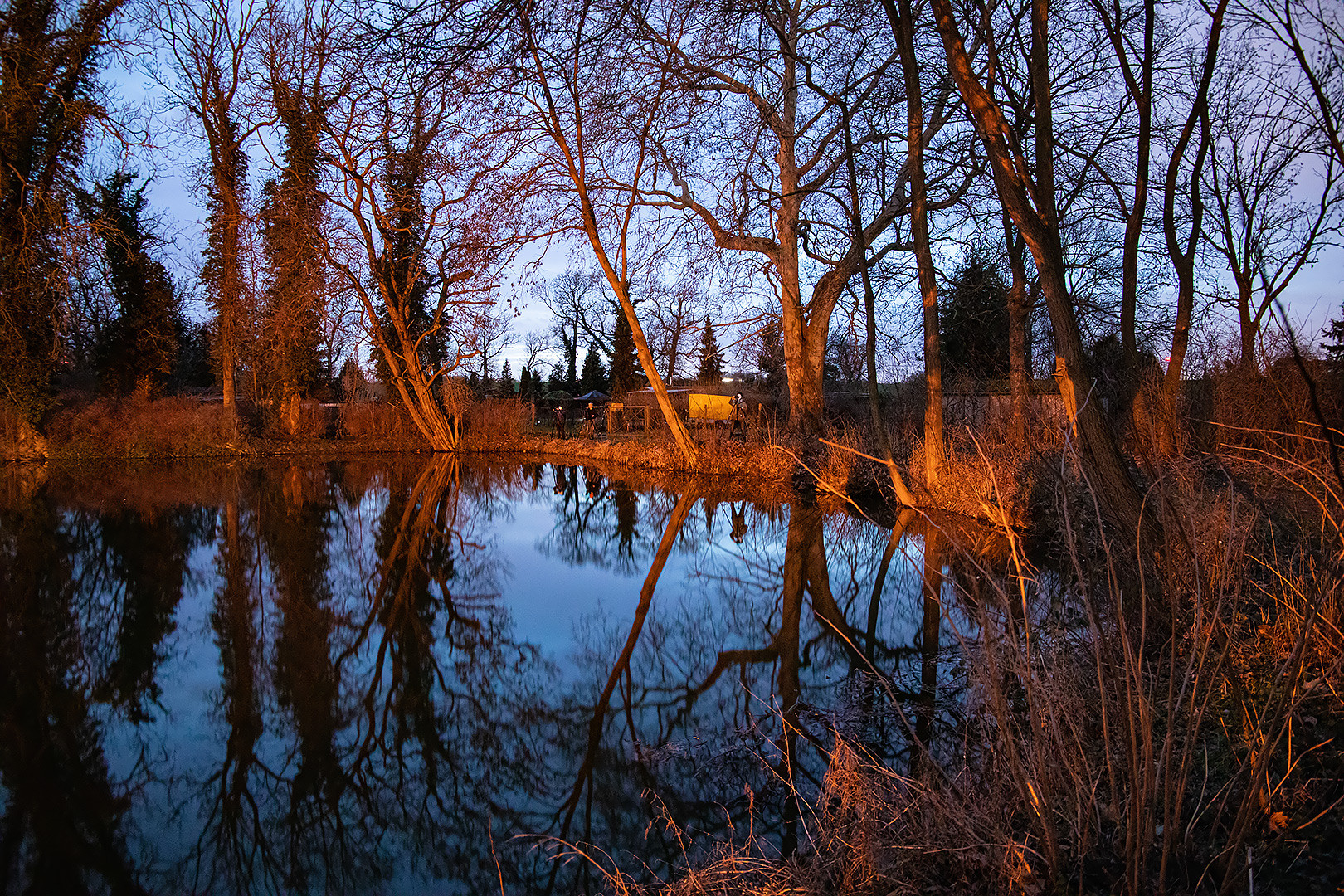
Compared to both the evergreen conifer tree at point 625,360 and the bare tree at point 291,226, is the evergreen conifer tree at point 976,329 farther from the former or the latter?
the evergreen conifer tree at point 625,360

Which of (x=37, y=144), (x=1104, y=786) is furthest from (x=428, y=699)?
(x=37, y=144)

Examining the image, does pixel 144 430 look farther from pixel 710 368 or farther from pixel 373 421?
pixel 710 368

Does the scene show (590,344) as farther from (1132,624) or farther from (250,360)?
(1132,624)

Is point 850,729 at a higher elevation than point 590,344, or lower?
lower

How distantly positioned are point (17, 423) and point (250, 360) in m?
7.09

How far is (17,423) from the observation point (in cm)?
1819

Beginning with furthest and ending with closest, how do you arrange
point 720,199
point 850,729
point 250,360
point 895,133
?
point 250,360
point 720,199
point 895,133
point 850,729

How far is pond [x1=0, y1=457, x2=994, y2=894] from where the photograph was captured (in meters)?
2.91

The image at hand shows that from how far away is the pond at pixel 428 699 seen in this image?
2906 mm

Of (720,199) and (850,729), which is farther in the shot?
(720,199)

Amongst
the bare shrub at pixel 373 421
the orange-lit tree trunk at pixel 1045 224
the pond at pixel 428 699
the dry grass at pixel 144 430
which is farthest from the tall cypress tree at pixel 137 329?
the orange-lit tree trunk at pixel 1045 224

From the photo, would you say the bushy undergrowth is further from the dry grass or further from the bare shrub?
the bare shrub

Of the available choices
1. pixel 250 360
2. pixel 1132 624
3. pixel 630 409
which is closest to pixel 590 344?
pixel 630 409

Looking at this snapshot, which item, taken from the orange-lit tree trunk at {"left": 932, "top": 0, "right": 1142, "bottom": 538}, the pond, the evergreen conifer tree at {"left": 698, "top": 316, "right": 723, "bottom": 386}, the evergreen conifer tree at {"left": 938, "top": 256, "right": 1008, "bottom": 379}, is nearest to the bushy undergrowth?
the pond
